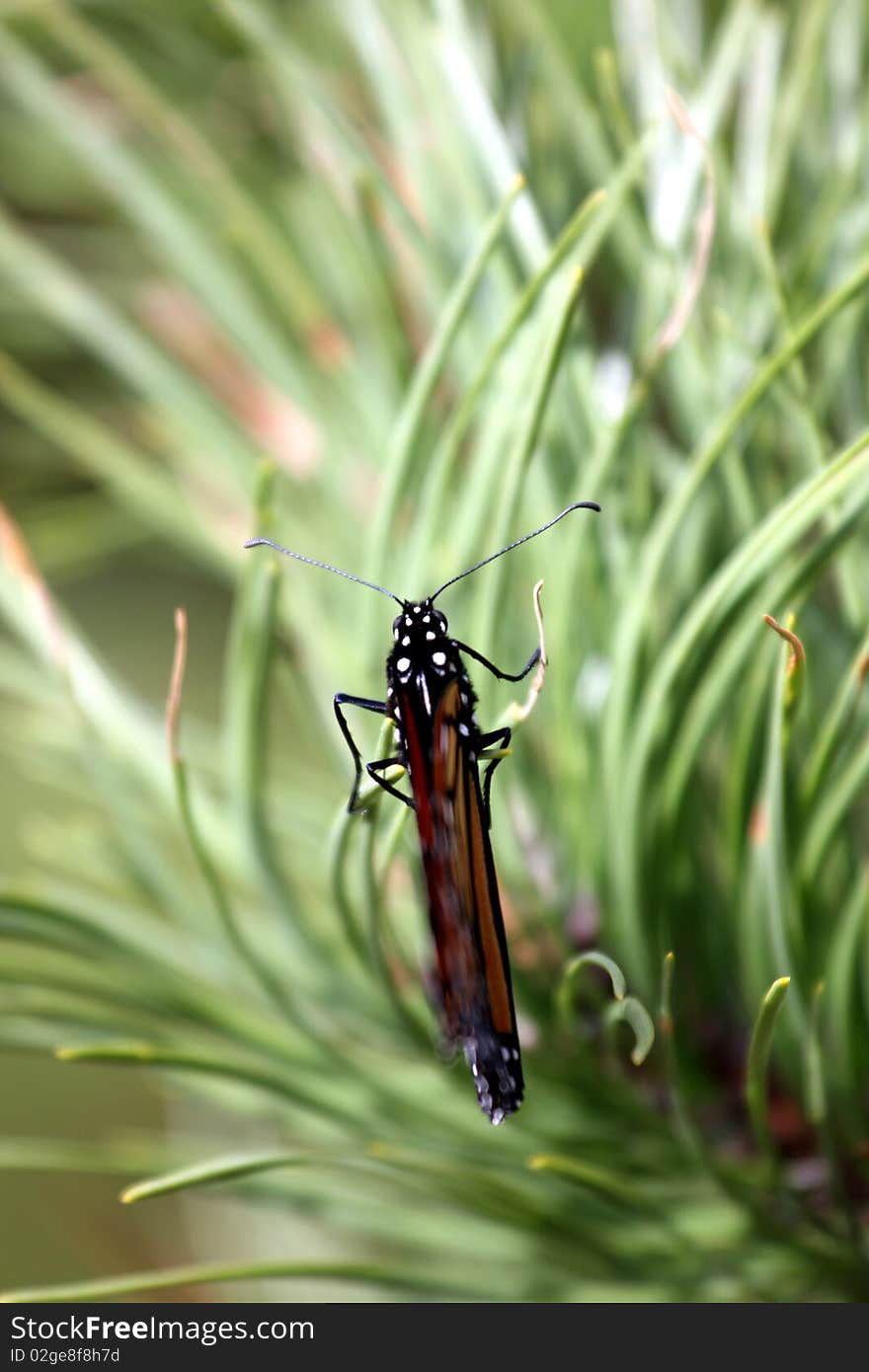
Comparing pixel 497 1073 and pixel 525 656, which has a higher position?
pixel 525 656

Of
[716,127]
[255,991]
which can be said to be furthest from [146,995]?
[716,127]

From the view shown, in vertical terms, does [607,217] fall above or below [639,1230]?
above

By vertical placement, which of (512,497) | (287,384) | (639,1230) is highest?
(287,384)

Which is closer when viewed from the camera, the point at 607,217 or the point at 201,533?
the point at 607,217

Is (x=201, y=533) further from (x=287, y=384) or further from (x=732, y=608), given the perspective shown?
(x=732, y=608)

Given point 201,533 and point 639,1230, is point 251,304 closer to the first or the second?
point 201,533
